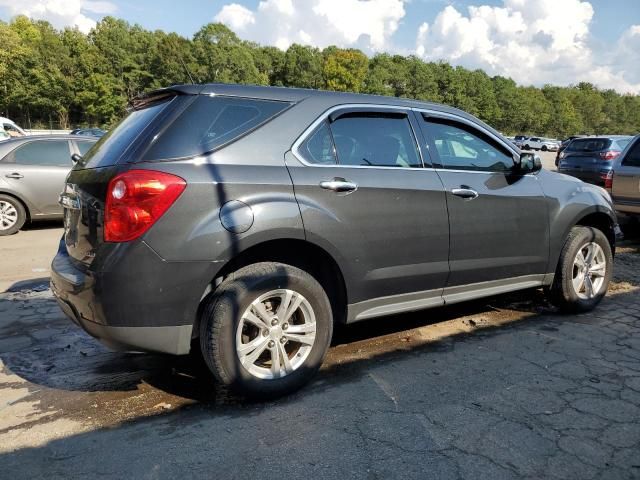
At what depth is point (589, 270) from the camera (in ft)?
15.9

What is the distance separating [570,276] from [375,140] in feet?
7.57

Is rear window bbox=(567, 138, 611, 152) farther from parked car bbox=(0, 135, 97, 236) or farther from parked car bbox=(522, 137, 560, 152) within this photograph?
parked car bbox=(522, 137, 560, 152)

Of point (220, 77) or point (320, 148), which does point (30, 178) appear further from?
point (220, 77)

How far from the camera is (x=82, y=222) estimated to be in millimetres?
3057

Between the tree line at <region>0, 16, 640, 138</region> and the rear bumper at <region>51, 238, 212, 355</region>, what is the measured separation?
46848 millimetres

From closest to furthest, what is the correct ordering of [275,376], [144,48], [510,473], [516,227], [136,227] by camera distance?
[510,473]
[136,227]
[275,376]
[516,227]
[144,48]

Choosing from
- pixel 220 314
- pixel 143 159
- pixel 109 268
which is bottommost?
pixel 220 314

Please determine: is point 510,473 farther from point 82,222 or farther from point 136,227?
point 82,222

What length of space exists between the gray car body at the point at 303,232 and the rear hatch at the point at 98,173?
0.05ft

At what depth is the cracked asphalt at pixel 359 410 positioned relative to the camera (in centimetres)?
252

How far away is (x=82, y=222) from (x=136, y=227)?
1.76 ft

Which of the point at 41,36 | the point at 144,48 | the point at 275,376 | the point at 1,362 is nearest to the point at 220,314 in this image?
the point at 275,376

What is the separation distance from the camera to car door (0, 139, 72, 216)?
852 centimetres

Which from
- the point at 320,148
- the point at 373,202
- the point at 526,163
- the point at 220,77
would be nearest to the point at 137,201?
the point at 320,148
